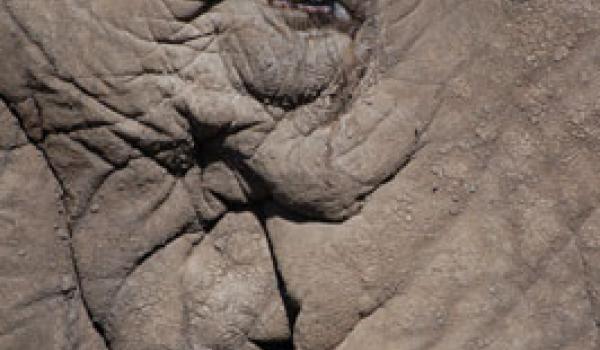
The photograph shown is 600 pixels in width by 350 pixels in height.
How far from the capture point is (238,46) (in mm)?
1631

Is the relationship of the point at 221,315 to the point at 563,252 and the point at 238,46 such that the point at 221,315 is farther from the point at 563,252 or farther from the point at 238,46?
the point at 563,252

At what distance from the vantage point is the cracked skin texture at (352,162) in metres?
1.64

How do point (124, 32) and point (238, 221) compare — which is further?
point (238, 221)

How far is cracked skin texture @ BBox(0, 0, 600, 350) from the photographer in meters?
1.64

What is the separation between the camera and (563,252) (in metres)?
1.67

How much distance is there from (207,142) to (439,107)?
46cm

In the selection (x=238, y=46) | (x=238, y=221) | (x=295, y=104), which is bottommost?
(x=238, y=221)

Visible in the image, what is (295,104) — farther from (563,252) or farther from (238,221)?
(563,252)

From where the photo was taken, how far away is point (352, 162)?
5.50 ft

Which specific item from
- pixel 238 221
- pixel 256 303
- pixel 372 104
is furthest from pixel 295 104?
pixel 256 303

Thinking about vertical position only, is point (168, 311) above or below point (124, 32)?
below

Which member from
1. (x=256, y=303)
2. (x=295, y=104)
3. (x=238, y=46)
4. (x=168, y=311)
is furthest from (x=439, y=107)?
(x=168, y=311)

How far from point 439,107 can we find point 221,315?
593 millimetres

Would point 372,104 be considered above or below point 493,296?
above
